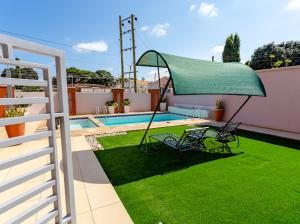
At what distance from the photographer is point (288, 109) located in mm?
9945

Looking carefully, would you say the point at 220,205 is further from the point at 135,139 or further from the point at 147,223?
the point at 135,139

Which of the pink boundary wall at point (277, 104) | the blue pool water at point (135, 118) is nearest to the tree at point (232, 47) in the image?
Result: the blue pool water at point (135, 118)

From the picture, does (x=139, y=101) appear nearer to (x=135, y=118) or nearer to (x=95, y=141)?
(x=135, y=118)

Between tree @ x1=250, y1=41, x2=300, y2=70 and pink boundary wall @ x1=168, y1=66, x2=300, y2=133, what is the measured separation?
30.0m

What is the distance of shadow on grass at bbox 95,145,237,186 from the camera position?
5016 mm

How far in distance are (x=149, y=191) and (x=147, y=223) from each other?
1.00m

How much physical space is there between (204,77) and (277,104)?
6713mm

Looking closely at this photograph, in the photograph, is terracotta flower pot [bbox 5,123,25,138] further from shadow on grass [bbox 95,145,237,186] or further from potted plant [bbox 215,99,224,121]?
potted plant [bbox 215,99,224,121]

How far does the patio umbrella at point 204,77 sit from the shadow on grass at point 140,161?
1.21m

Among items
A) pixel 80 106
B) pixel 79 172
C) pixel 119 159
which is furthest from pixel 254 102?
pixel 80 106

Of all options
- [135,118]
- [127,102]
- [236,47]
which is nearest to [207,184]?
[135,118]

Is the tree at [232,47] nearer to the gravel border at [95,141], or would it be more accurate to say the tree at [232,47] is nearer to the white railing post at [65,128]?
A: the gravel border at [95,141]

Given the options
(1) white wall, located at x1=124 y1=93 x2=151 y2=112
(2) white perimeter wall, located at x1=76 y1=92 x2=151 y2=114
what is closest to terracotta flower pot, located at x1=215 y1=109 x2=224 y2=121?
(1) white wall, located at x1=124 y1=93 x2=151 y2=112

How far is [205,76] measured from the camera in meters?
6.27
